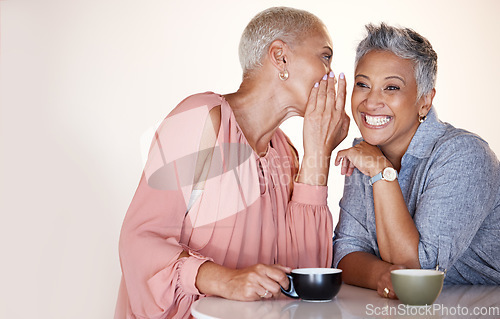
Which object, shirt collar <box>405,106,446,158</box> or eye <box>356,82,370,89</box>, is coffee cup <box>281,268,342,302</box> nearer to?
shirt collar <box>405,106,446,158</box>

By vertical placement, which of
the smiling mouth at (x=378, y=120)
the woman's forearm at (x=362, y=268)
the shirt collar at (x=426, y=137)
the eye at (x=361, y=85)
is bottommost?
the woman's forearm at (x=362, y=268)

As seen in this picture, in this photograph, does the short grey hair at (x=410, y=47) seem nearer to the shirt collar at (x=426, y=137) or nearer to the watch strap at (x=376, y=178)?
the shirt collar at (x=426, y=137)

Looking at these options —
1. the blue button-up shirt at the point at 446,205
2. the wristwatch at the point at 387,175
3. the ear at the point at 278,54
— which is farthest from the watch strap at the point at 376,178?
the ear at the point at 278,54

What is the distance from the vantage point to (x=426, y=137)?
1.51m

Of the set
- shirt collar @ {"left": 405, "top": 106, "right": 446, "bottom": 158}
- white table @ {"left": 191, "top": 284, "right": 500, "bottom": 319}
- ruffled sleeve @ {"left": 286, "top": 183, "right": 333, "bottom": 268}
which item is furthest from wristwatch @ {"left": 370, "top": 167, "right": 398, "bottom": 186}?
white table @ {"left": 191, "top": 284, "right": 500, "bottom": 319}

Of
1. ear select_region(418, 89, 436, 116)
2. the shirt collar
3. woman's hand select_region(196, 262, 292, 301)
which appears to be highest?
ear select_region(418, 89, 436, 116)

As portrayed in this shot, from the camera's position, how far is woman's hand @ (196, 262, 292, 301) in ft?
3.68

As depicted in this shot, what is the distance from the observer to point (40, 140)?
292 centimetres

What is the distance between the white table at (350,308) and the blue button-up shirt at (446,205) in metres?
0.16

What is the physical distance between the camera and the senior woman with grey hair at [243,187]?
1.30 m

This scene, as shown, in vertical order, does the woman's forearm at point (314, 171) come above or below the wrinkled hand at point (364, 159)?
below

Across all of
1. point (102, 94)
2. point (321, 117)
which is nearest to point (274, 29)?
point (321, 117)

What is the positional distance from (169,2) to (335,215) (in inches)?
57.0

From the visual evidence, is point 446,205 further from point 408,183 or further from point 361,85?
point 361,85
